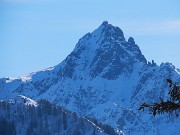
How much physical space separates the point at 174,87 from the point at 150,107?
830 millimetres

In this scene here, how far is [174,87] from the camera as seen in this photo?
1488 centimetres

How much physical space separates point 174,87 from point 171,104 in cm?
73

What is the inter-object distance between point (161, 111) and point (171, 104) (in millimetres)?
335

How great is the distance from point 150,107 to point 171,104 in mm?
660

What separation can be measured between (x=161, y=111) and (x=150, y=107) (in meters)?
0.41

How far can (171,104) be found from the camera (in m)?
15.4

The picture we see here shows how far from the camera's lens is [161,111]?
1536 centimetres

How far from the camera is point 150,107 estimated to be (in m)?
15.1

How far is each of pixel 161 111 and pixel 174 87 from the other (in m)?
0.85
